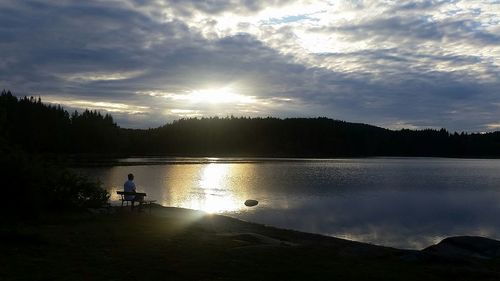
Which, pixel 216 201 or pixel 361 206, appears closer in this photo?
pixel 361 206

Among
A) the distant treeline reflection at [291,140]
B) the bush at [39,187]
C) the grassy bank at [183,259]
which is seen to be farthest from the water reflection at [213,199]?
the distant treeline reflection at [291,140]

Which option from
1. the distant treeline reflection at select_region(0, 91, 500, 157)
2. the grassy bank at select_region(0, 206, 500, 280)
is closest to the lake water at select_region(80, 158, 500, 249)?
the grassy bank at select_region(0, 206, 500, 280)

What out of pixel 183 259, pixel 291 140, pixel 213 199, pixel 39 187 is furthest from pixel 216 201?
pixel 291 140

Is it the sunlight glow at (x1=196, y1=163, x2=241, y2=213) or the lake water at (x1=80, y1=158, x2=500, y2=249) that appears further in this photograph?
the sunlight glow at (x1=196, y1=163, x2=241, y2=213)

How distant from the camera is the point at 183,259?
36.3 feet

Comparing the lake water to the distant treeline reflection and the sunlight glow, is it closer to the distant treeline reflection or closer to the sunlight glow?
the sunlight glow

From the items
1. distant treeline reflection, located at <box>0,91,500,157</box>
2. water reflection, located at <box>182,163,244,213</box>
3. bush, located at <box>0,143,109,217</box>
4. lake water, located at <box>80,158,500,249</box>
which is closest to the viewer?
bush, located at <box>0,143,109,217</box>

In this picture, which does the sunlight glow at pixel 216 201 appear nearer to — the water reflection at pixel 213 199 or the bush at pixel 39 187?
the water reflection at pixel 213 199

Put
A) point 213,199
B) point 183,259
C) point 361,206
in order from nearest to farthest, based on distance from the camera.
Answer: point 183,259 → point 361,206 → point 213,199

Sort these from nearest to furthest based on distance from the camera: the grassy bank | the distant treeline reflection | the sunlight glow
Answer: the grassy bank → the sunlight glow → the distant treeline reflection

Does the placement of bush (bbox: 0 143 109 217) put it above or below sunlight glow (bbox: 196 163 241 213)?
above

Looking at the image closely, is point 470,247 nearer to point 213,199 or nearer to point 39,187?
point 39,187

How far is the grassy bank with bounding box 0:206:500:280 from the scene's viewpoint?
9469 millimetres

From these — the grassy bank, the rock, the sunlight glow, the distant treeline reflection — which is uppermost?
the distant treeline reflection
